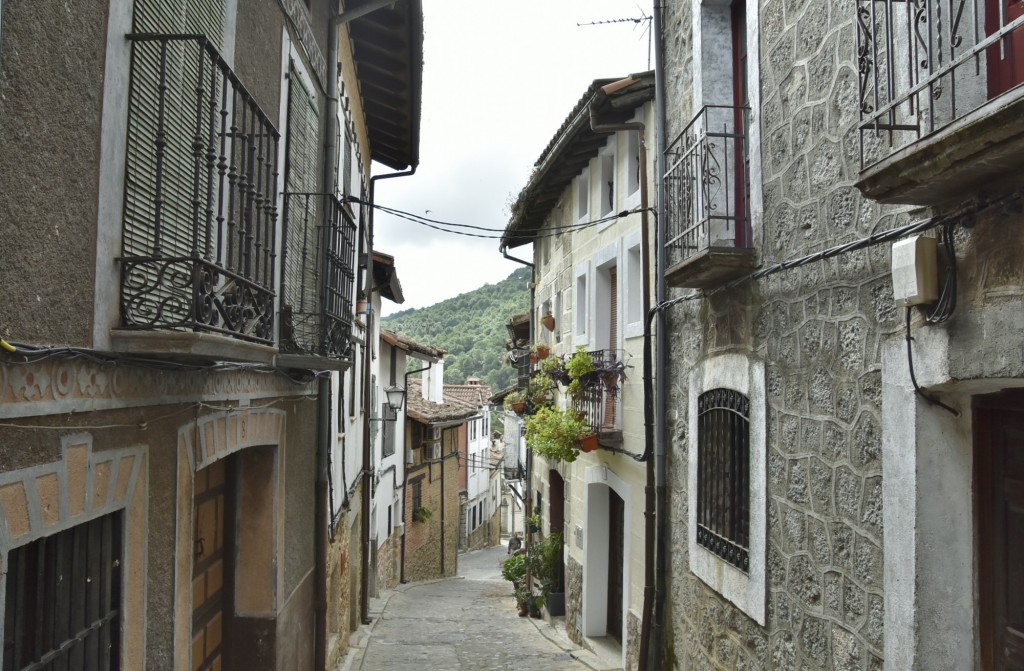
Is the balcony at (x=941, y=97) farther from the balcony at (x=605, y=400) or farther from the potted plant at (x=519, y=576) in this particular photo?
the potted plant at (x=519, y=576)

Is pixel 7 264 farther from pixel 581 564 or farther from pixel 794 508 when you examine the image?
pixel 581 564

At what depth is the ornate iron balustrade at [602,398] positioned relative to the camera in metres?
9.67

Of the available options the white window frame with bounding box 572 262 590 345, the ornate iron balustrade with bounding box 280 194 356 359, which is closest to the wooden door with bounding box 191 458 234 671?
the ornate iron balustrade with bounding box 280 194 356 359

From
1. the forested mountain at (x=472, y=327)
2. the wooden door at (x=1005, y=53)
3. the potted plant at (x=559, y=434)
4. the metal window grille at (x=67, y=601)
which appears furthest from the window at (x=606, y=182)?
the forested mountain at (x=472, y=327)

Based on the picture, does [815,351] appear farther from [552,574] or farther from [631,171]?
[552,574]

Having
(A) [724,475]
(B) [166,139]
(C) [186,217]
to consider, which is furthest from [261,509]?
(A) [724,475]

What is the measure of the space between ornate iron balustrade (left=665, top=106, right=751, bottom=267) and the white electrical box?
2.02m

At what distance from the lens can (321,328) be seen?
6.48 m

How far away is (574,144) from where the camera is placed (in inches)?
434

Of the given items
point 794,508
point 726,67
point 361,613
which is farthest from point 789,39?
point 361,613

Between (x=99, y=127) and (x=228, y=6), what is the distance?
1987 millimetres

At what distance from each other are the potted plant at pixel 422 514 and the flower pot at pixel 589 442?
52.0ft

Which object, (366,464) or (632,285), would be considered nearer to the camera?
(632,285)

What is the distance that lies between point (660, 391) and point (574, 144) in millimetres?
4579
